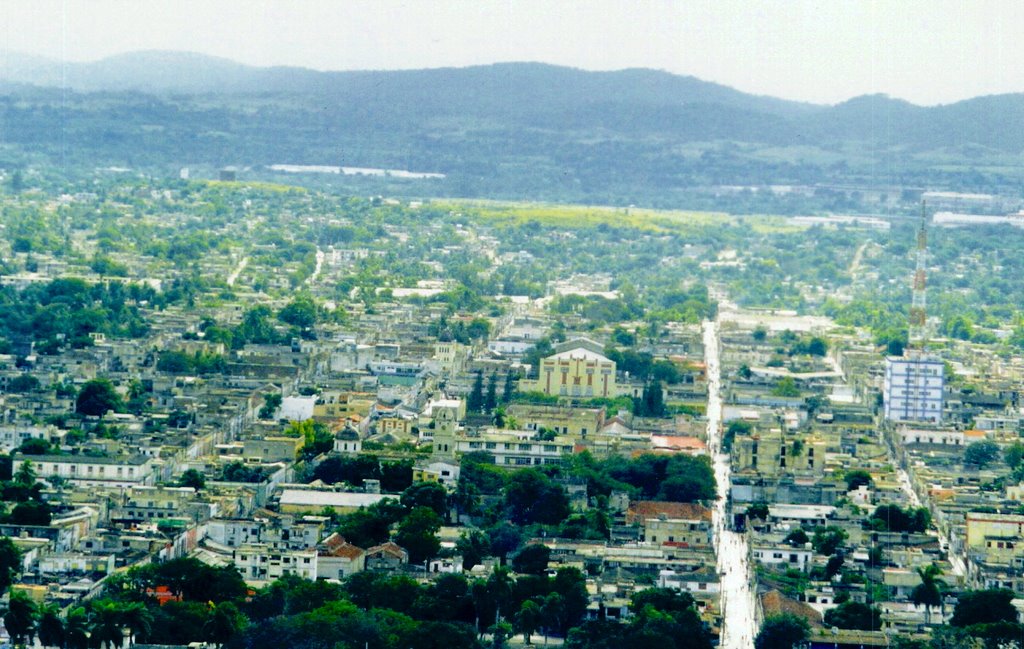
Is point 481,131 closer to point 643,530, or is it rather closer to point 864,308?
point 864,308

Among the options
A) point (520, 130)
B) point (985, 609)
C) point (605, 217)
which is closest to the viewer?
point (985, 609)

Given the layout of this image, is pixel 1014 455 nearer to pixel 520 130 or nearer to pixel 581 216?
pixel 581 216

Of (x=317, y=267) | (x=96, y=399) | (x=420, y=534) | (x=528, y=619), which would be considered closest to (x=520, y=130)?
(x=317, y=267)

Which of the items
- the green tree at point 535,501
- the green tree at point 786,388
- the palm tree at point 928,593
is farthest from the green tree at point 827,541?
the green tree at point 786,388

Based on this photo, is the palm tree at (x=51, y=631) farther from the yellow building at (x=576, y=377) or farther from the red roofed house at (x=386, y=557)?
the yellow building at (x=576, y=377)

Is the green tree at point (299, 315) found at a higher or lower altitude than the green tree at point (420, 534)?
lower

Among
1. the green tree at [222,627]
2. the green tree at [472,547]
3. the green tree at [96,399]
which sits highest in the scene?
the green tree at [222,627]

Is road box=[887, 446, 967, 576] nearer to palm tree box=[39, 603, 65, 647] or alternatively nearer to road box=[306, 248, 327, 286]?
palm tree box=[39, 603, 65, 647]

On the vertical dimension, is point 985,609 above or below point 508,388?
above
